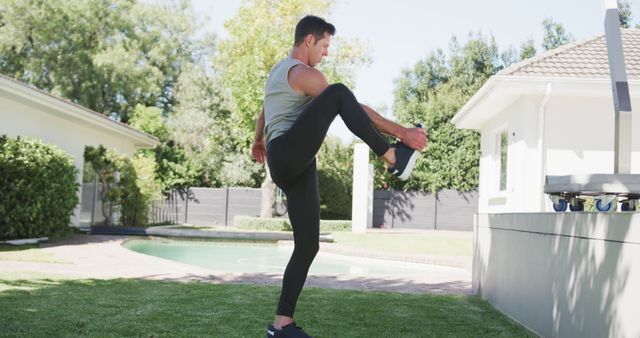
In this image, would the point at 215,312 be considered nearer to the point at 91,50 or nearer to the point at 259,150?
the point at 259,150

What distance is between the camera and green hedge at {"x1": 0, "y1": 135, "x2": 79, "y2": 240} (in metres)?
10.2

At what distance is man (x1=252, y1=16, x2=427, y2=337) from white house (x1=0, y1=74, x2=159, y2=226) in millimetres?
9448

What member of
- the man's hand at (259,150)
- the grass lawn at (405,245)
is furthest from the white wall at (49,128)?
the man's hand at (259,150)

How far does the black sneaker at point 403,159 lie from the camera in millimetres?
2975

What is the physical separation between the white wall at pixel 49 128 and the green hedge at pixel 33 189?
1.29m

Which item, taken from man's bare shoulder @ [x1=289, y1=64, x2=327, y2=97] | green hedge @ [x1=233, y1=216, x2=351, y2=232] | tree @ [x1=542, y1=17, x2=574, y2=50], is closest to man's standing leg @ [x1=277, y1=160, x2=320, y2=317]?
man's bare shoulder @ [x1=289, y1=64, x2=327, y2=97]

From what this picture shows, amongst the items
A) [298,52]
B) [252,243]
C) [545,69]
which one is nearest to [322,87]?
[298,52]

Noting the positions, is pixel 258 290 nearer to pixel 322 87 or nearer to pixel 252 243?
pixel 322 87

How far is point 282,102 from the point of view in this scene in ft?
10.3

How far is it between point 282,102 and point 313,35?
1.27ft

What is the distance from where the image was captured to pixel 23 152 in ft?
34.4

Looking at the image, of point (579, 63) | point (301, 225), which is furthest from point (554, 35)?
point (301, 225)

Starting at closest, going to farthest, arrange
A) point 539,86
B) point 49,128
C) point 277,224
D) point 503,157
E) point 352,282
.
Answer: point 352,282 < point 539,86 < point 503,157 < point 49,128 < point 277,224

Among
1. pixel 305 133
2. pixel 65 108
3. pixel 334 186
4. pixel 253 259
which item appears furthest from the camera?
pixel 334 186
